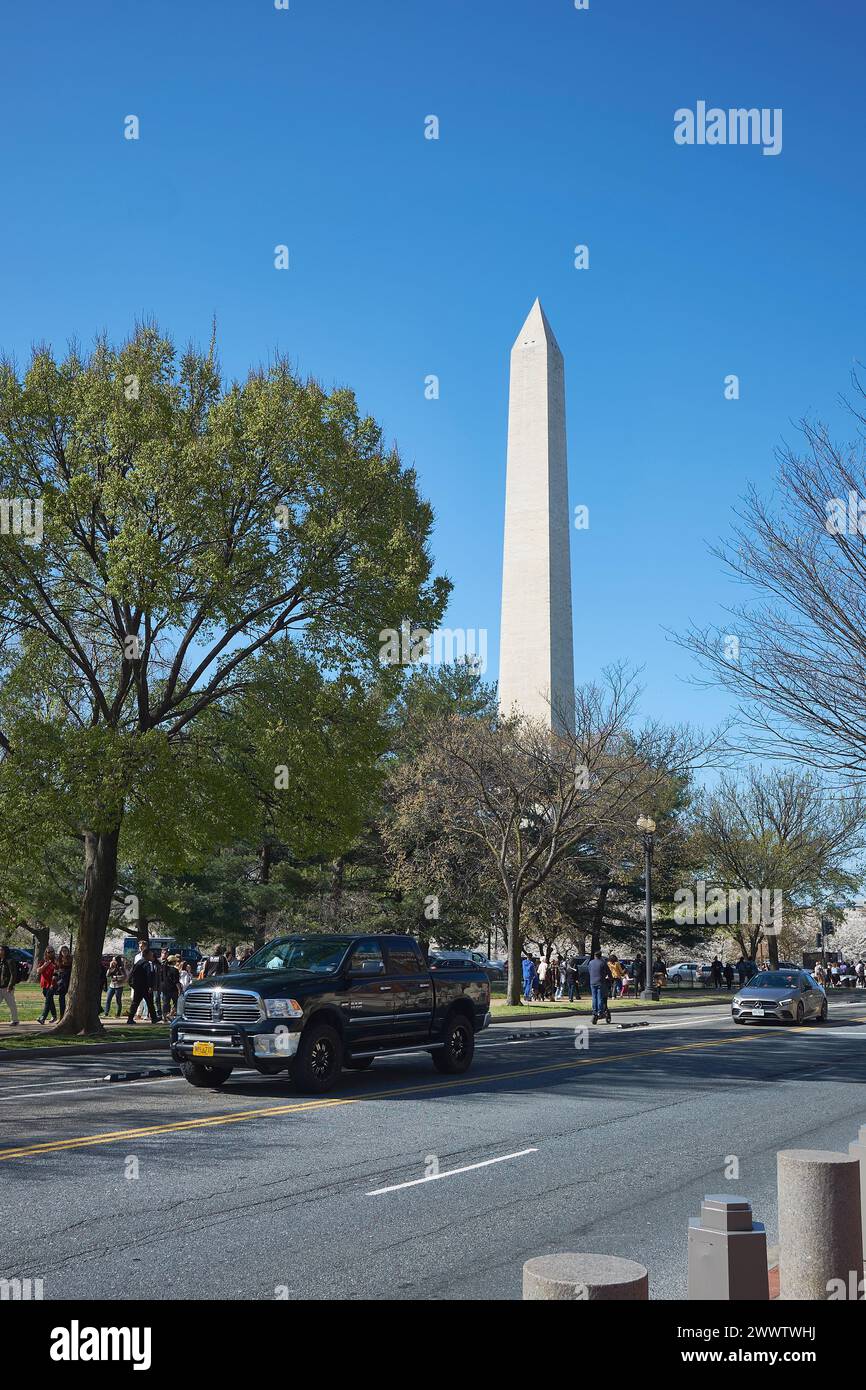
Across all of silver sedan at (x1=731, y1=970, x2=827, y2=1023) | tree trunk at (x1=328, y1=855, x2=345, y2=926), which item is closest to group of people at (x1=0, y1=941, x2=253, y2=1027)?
silver sedan at (x1=731, y1=970, x2=827, y2=1023)

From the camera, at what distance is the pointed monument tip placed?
48.8 m

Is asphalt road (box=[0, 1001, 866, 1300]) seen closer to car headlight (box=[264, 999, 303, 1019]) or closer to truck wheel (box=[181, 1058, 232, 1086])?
truck wheel (box=[181, 1058, 232, 1086])

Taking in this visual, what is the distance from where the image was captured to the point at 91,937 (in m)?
22.5

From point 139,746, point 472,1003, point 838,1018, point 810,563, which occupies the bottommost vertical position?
point 838,1018

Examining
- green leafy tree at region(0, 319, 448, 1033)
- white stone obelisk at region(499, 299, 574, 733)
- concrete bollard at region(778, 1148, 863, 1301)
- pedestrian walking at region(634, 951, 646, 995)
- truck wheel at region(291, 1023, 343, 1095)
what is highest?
white stone obelisk at region(499, 299, 574, 733)

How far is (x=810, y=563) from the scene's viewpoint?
15.5m

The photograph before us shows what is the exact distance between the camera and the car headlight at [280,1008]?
552 inches

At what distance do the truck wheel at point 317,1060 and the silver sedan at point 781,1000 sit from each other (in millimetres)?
16133

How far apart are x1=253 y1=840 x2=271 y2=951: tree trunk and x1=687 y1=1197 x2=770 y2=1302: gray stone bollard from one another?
1587 inches

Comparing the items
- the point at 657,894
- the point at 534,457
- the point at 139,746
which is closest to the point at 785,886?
the point at 657,894

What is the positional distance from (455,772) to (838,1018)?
13458 mm

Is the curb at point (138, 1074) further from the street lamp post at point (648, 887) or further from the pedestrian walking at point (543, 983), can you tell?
the pedestrian walking at point (543, 983)

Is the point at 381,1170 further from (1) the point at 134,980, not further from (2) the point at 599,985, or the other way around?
(2) the point at 599,985

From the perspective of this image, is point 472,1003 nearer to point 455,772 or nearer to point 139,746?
point 139,746
